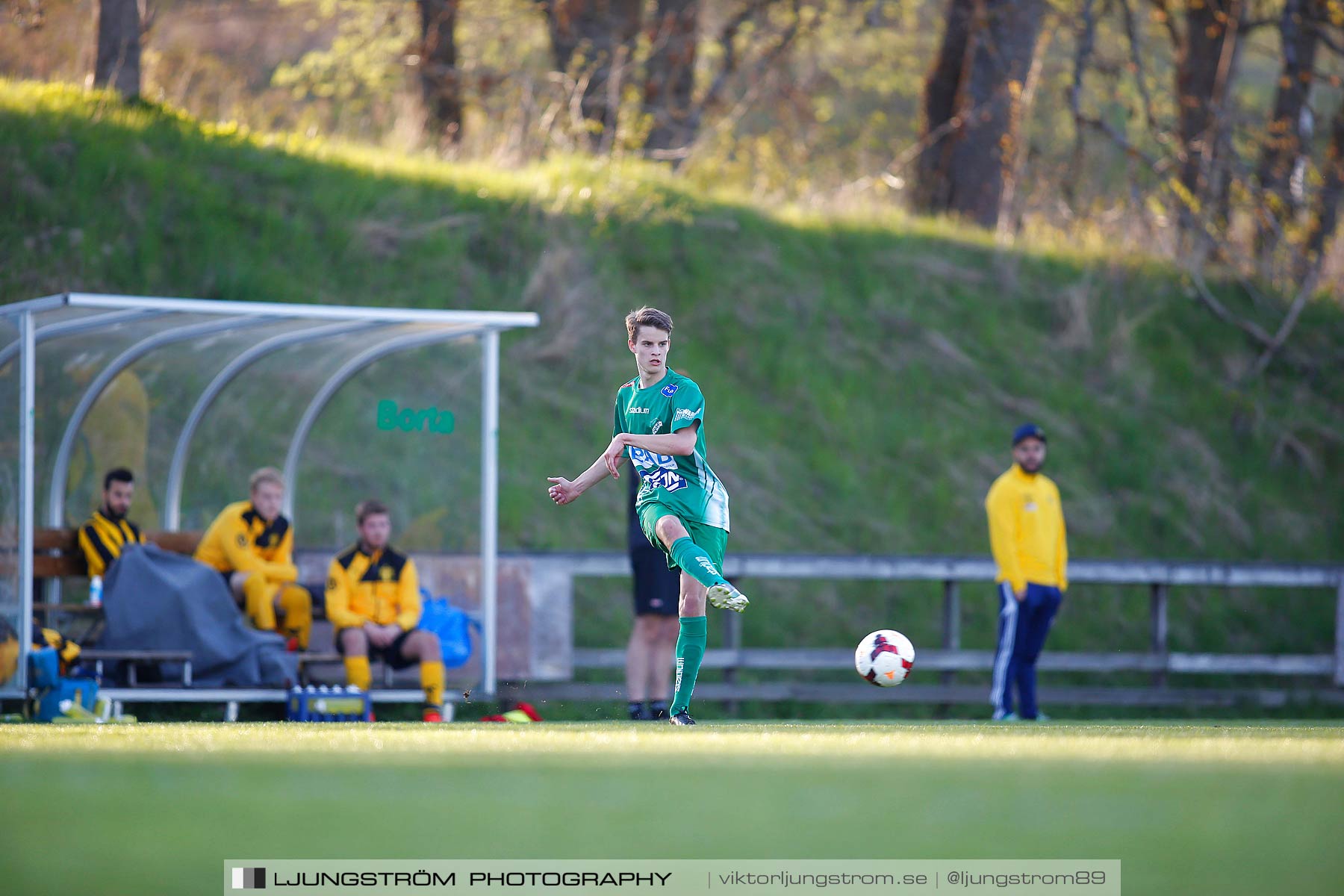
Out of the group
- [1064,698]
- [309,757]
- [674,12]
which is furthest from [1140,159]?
[309,757]

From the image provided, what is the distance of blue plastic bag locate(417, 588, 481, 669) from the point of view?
12.6 m

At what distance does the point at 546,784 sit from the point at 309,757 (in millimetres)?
1316

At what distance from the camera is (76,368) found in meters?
13.0

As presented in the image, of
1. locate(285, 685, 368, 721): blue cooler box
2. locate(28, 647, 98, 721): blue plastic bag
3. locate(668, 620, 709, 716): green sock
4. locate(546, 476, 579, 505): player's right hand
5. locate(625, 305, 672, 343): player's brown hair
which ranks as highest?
locate(625, 305, 672, 343): player's brown hair

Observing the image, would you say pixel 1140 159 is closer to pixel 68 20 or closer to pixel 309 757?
pixel 68 20

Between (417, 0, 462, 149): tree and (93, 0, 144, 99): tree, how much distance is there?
394 centimetres

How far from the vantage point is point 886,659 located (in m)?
9.06

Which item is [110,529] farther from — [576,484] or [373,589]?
[576,484]

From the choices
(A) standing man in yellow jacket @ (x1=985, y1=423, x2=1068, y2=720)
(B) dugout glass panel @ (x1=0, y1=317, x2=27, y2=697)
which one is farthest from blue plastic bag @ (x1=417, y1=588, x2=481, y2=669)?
(A) standing man in yellow jacket @ (x1=985, y1=423, x2=1068, y2=720)

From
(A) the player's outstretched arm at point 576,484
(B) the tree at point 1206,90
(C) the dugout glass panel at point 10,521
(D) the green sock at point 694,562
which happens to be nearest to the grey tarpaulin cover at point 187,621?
(C) the dugout glass panel at point 10,521

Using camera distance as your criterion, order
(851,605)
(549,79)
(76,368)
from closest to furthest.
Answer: (76,368)
(851,605)
(549,79)

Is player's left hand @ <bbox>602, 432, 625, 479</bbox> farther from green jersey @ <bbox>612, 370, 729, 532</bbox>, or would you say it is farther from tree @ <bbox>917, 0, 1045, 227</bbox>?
tree @ <bbox>917, 0, 1045, 227</bbox>

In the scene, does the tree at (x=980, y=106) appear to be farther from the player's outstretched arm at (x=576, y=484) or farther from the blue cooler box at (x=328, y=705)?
the player's outstretched arm at (x=576, y=484)

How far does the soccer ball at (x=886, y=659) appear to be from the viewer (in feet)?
29.7
